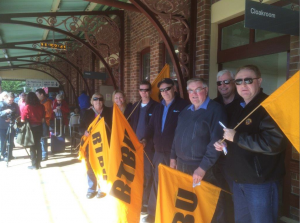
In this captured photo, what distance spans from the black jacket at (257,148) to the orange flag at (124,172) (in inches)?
55.0

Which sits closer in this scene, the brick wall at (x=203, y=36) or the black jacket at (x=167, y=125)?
the black jacket at (x=167, y=125)

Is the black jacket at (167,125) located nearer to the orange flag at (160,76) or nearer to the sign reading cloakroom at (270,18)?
the orange flag at (160,76)

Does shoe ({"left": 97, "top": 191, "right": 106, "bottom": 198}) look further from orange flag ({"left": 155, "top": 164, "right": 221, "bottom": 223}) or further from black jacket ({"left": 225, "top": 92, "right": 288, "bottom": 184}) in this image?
black jacket ({"left": 225, "top": 92, "right": 288, "bottom": 184})

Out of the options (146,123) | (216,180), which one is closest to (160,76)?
(146,123)

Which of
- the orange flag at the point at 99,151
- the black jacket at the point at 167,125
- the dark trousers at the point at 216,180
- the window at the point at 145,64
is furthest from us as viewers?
the window at the point at 145,64

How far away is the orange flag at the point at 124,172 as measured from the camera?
287 centimetres

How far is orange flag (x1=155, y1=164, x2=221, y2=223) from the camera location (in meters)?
2.31

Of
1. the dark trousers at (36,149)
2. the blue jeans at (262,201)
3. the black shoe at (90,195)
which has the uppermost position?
the blue jeans at (262,201)

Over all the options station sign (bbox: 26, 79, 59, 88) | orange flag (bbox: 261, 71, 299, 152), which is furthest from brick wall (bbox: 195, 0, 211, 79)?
station sign (bbox: 26, 79, 59, 88)

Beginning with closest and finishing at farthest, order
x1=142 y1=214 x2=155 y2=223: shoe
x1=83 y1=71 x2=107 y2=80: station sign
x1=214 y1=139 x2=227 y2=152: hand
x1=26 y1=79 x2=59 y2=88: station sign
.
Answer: x1=214 y1=139 x2=227 y2=152: hand
x1=142 y1=214 x2=155 y2=223: shoe
x1=83 y1=71 x2=107 y2=80: station sign
x1=26 y1=79 x2=59 y2=88: station sign

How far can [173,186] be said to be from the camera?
236 cm

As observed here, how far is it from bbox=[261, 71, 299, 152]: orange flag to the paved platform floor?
2.62 meters

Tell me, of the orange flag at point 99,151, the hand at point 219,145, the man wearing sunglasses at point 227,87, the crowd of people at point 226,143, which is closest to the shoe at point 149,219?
the crowd of people at point 226,143

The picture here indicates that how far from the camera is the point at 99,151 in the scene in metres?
3.86
